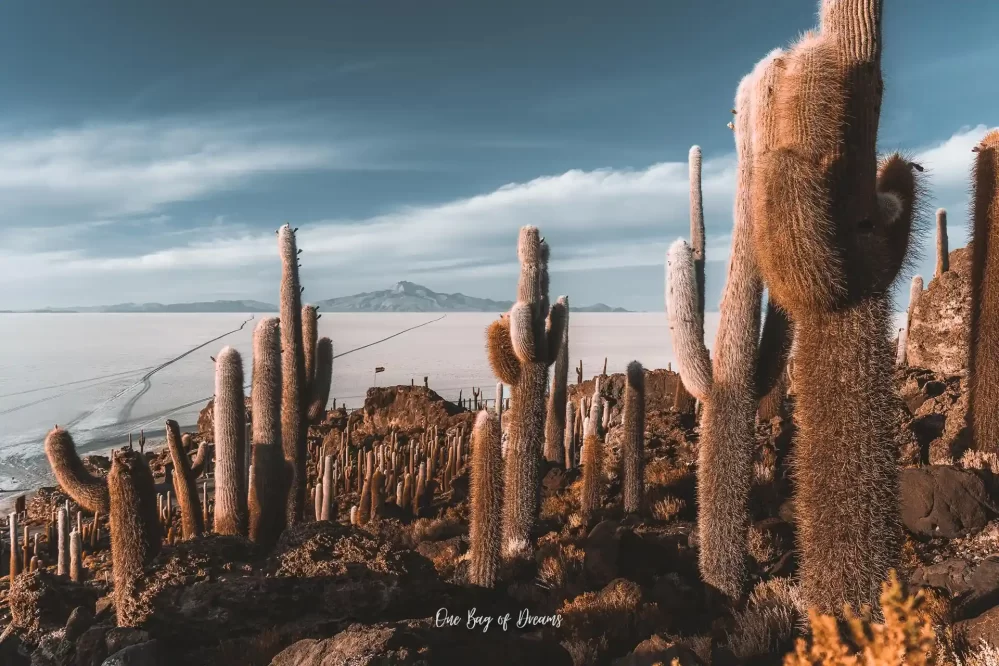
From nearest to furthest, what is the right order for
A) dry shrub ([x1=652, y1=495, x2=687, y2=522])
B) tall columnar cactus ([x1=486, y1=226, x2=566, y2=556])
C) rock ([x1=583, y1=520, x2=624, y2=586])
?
rock ([x1=583, y1=520, x2=624, y2=586]) < tall columnar cactus ([x1=486, y1=226, x2=566, y2=556]) < dry shrub ([x1=652, y1=495, x2=687, y2=522])

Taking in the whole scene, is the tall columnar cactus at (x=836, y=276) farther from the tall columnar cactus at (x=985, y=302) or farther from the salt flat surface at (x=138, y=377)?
the salt flat surface at (x=138, y=377)

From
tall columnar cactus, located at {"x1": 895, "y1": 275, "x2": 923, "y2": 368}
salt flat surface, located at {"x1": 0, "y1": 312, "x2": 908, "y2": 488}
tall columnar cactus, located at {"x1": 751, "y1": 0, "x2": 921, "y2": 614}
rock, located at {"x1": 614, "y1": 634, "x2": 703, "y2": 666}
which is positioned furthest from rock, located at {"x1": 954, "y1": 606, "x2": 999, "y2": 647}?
salt flat surface, located at {"x1": 0, "y1": 312, "x2": 908, "y2": 488}

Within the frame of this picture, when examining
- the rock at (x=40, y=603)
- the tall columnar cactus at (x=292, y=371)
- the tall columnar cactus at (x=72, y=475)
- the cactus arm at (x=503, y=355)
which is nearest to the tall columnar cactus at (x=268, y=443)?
the tall columnar cactus at (x=292, y=371)

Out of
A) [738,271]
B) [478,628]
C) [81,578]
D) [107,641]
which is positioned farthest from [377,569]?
[81,578]

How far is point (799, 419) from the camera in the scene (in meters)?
4.97

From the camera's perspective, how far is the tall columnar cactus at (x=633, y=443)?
912 cm

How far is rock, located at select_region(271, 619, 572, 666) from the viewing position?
165 inches

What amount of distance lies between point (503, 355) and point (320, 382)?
11.5 ft

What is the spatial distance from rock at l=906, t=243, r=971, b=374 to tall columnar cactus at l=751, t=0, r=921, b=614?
38.8 ft

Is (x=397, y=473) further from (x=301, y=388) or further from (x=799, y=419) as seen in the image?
(x=799, y=419)

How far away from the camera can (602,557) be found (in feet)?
22.7

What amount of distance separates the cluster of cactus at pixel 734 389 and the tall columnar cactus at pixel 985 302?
3.40 metres

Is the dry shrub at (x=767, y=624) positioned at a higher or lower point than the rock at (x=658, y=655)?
lower

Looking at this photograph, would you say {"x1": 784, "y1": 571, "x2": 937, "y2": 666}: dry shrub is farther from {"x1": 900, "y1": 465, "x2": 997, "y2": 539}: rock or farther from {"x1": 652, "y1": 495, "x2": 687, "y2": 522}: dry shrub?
{"x1": 652, "y1": 495, "x2": 687, "y2": 522}: dry shrub
